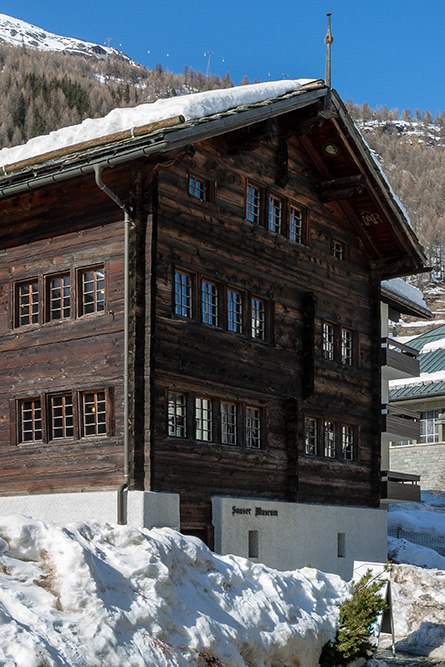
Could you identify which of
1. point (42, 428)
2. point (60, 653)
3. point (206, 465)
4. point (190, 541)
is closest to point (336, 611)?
point (190, 541)

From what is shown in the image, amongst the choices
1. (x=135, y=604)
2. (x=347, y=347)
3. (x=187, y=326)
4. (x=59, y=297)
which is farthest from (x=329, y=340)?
(x=135, y=604)

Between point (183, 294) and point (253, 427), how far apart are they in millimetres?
4178

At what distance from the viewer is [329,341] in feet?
89.7

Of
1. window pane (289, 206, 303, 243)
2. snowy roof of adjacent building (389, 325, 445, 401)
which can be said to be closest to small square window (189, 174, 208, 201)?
window pane (289, 206, 303, 243)

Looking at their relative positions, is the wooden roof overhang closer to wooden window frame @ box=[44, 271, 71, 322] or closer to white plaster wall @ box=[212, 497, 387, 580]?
wooden window frame @ box=[44, 271, 71, 322]

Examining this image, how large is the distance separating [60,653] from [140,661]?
37.9 inches

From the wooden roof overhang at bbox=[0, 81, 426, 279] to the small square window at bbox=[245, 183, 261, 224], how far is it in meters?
1.56

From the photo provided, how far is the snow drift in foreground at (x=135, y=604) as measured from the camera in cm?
839

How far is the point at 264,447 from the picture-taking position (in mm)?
23938

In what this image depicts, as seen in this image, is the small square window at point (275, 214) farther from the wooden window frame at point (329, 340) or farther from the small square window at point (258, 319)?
the wooden window frame at point (329, 340)

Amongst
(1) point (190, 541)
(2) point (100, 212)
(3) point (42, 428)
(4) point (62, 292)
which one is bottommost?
(1) point (190, 541)

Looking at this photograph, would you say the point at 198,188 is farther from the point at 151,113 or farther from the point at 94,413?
the point at 94,413

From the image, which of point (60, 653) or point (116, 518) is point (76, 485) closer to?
point (116, 518)

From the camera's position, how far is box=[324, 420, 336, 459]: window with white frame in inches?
1056
